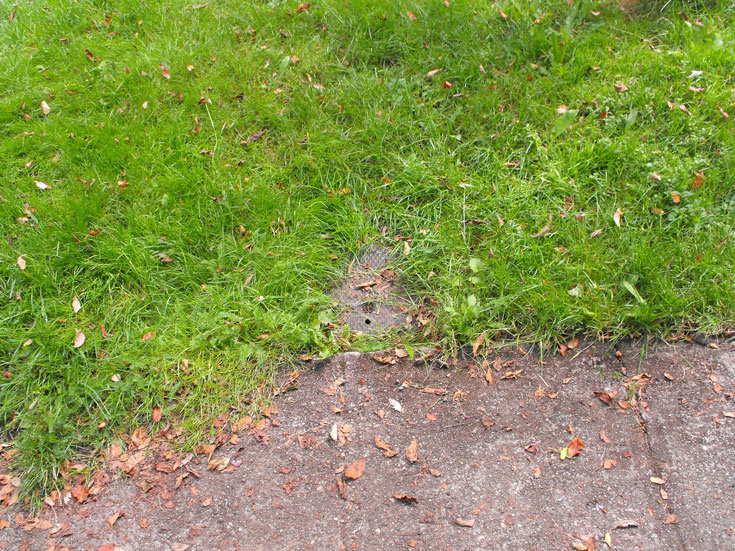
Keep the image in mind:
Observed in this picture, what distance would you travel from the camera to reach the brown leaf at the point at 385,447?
2803mm

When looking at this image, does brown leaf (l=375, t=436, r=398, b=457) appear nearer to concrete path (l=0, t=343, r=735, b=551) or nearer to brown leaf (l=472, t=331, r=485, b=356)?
concrete path (l=0, t=343, r=735, b=551)

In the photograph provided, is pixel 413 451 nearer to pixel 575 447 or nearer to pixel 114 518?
pixel 575 447

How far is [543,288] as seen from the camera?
316 cm

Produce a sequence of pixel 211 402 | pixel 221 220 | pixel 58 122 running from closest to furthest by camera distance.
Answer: pixel 211 402 < pixel 221 220 < pixel 58 122

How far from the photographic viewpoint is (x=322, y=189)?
3.81 m

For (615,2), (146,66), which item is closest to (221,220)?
(146,66)

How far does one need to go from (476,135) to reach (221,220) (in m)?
1.81

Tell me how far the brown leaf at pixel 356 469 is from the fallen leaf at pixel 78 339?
65.1 inches

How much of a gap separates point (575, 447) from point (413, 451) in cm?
78

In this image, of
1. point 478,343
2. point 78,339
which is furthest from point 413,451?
point 78,339

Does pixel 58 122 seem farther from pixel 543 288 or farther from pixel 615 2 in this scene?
pixel 615 2

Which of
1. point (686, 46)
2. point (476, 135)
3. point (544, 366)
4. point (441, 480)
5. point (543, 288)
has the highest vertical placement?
point (686, 46)

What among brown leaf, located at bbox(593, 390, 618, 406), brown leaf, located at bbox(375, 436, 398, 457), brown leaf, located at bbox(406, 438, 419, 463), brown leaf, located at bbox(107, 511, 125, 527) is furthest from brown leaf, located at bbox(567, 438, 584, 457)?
Answer: brown leaf, located at bbox(107, 511, 125, 527)

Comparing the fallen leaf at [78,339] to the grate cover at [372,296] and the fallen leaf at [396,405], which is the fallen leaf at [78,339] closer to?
the grate cover at [372,296]
